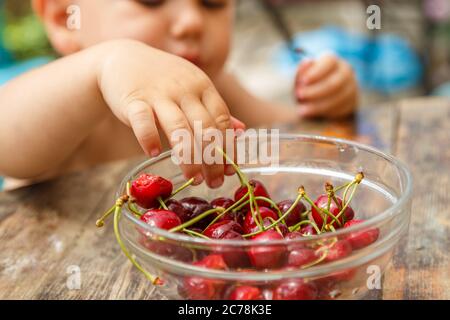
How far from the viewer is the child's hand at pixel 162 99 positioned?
0.51 metres

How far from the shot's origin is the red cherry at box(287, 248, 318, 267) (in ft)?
1.34

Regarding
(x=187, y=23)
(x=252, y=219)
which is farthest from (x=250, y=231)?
(x=187, y=23)

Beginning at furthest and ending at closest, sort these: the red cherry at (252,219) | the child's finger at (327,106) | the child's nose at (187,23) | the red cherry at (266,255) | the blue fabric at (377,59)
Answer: the blue fabric at (377,59), the child's finger at (327,106), the child's nose at (187,23), the red cherry at (252,219), the red cherry at (266,255)

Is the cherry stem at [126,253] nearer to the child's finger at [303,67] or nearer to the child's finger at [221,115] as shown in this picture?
the child's finger at [221,115]

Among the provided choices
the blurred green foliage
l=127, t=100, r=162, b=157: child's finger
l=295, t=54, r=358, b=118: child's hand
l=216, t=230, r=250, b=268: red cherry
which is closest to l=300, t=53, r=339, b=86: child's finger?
l=295, t=54, r=358, b=118: child's hand

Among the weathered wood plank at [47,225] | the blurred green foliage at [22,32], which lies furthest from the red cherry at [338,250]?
the blurred green foliage at [22,32]

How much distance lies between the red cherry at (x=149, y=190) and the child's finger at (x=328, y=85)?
0.56 metres

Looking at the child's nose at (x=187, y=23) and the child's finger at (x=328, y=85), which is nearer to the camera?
the child's nose at (x=187, y=23)

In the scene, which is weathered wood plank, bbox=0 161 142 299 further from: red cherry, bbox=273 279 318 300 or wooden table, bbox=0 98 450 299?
red cherry, bbox=273 279 318 300

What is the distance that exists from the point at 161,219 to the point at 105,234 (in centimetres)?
20

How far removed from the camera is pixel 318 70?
1.08 m

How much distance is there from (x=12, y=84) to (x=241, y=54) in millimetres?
1910

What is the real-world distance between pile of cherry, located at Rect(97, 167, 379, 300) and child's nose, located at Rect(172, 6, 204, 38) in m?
0.38
